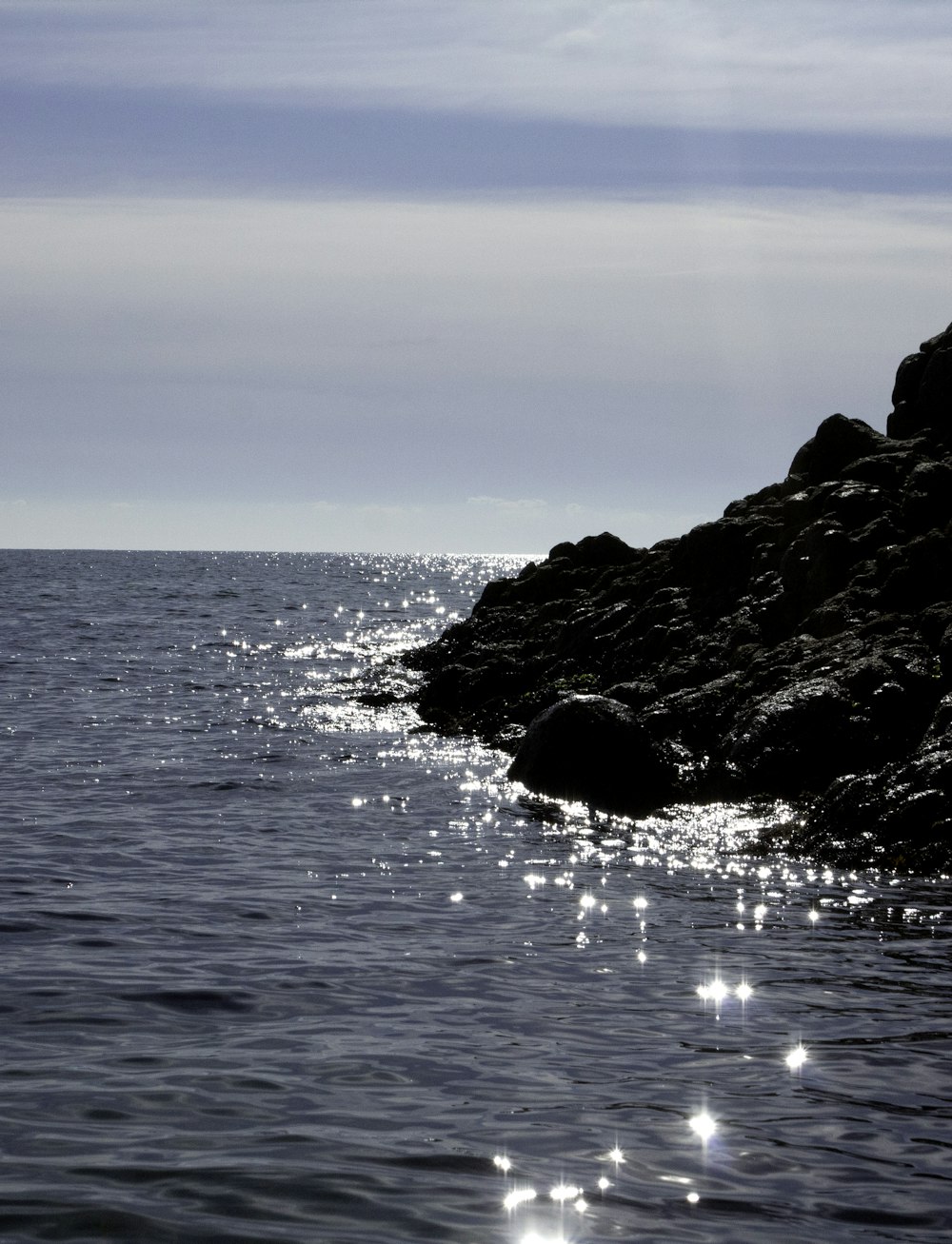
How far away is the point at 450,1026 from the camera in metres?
9.69

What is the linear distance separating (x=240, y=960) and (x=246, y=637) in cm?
4491

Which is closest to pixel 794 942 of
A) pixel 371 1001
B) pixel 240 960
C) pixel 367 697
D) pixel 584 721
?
pixel 371 1001

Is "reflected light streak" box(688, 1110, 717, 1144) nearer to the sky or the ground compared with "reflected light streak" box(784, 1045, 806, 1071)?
nearer to the ground

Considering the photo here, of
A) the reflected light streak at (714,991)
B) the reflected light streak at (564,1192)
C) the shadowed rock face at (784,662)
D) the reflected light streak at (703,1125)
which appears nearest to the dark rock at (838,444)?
the shadowed rock face at (784,662)

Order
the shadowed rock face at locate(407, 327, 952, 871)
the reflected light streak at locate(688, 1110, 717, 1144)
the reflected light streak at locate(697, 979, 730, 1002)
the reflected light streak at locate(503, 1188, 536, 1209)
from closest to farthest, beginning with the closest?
the reflected light streak at locate(503, 1188, 536, 1209), the reflected light streak at locate(688, 1110, 717, 1144), the reflected light streak at locate(697, 979, 730, 1002), the shadowed rock face at locate(407, 327, 952, 871)

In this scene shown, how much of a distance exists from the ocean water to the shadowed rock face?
4.13 feet

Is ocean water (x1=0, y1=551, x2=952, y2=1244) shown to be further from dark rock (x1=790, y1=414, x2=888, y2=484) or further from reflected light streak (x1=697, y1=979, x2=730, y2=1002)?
dark rock (x1=790, y1=414, x2=888, y2=484)

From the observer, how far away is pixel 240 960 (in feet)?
37.0

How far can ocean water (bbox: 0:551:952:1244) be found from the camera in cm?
686

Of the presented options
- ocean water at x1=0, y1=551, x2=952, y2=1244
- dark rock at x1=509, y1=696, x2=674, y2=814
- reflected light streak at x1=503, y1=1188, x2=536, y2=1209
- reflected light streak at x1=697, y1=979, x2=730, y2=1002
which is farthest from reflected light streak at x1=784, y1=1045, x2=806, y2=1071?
dark rock at x1=509, y1=696, x2=674, y2=814

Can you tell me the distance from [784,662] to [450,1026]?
13884 mm

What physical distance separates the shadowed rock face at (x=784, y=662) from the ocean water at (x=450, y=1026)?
4.13 ft

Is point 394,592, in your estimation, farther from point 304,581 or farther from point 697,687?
point 697,687

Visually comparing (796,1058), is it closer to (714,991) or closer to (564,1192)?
(714,991)
